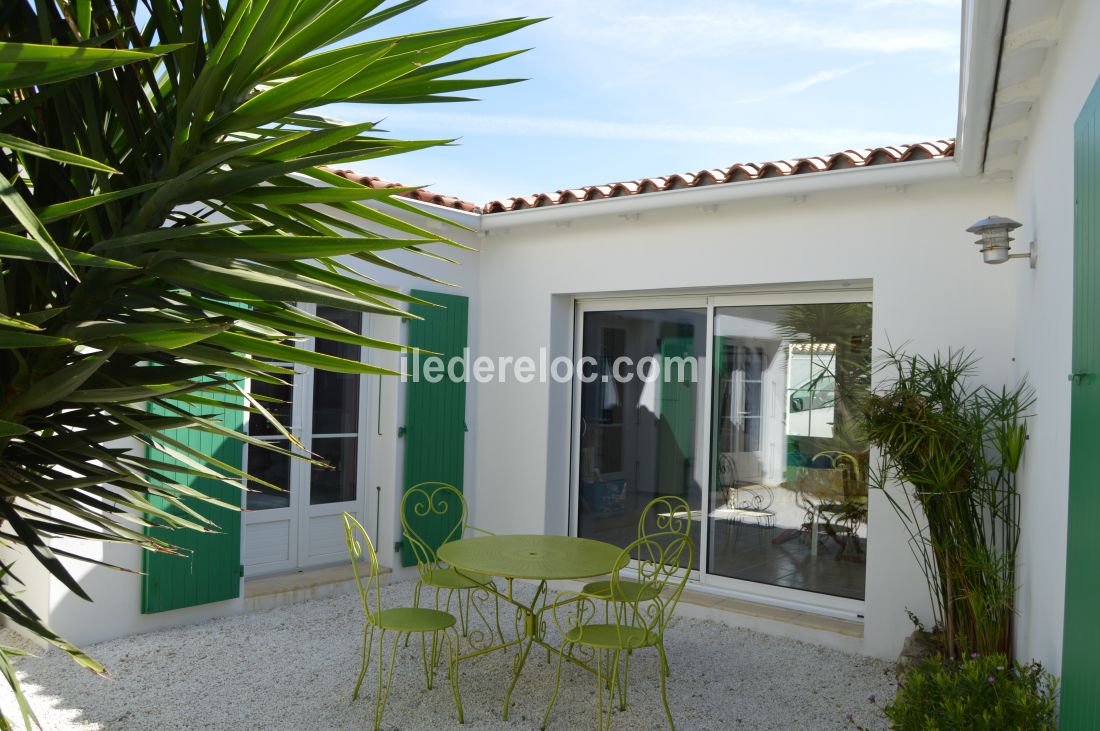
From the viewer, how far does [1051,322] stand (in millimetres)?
2986

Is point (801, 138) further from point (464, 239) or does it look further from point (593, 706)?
point (593, 706)

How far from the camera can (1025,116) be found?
3721 millimetres

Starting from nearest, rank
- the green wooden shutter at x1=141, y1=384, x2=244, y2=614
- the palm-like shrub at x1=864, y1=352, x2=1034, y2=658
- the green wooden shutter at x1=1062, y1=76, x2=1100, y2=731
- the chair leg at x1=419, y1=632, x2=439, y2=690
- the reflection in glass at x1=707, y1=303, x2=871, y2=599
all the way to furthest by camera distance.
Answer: the green wooden shutter at x1=1062, y1=76, x2=1100, y2=731 < the palm-like shrub at x1=864, y1=352, x2=1034, y2=658 < the chair leg at x1=419, y1=632, x2=439, y2=690 < the green wooden shutter at x1=141, y1=384, x2=244, y2=614 < the reflection in glass at x1=707, y1=303, x2=871, y2=599

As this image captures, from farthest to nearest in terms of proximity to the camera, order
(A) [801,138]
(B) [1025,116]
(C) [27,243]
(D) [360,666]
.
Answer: (A) [801,138] → (D) [360,666] → (B) [1025,116] → (C) [27,243]

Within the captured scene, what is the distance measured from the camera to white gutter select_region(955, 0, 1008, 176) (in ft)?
8.95

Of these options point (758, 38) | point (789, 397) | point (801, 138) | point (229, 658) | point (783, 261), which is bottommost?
point (229, 658)

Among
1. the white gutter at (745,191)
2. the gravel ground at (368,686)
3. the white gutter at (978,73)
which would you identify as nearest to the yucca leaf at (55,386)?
the white gutter at (978,73)

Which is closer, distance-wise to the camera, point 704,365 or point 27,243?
point 27,243

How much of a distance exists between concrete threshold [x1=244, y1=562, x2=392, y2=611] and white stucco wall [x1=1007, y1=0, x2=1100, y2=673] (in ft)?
14.0

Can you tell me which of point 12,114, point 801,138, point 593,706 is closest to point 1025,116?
point 593,706

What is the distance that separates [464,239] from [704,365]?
2161 mm

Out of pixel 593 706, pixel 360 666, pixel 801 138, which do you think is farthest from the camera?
pixel 801 138

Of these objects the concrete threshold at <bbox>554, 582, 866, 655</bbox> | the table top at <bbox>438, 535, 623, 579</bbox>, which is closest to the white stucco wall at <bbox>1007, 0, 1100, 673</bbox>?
the concrete threshold at <bbox>554, 582, 866, 655</bbox>

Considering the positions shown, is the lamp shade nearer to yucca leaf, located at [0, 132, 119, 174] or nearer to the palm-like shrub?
the palm-like shrub
